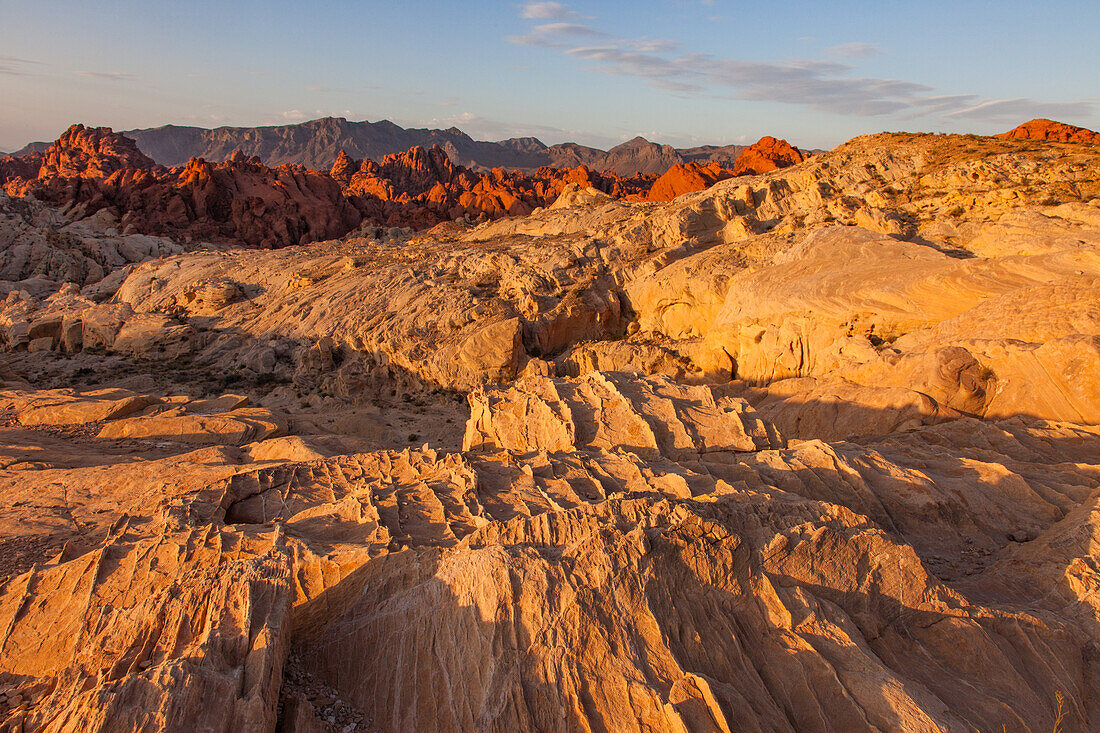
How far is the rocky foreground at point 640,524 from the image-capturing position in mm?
3955

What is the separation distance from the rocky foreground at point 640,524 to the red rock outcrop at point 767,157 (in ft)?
118

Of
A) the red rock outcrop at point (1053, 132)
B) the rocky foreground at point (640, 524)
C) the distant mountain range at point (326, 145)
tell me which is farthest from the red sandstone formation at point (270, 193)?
the distant mountain range at point (326, 145)

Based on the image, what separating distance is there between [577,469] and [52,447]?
31.5 ft

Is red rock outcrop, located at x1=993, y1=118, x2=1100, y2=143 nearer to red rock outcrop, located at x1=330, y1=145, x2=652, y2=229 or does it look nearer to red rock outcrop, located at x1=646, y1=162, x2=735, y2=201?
red rock outcrop, located at x1=646, y1=162, x2=735, y2=201

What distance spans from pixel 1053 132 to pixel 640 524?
54078 mm

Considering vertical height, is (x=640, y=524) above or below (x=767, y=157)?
below

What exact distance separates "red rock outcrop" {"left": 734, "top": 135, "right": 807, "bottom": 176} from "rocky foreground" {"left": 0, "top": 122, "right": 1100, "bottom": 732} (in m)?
36.0

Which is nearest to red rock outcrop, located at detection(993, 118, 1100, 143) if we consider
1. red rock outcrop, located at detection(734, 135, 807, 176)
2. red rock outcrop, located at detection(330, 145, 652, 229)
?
red rock outcrop, located at detection(734, 135, 807, 176)

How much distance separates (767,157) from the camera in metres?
56.3

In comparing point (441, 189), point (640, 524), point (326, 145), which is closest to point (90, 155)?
point (441, 189)

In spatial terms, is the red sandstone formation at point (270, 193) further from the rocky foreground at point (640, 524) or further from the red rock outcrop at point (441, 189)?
the rocky foreground at point (640, 524)

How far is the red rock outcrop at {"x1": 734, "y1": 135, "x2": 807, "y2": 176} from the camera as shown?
2130 inches

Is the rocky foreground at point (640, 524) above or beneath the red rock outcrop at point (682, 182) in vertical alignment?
beneath

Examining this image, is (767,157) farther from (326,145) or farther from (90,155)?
(326,145)
